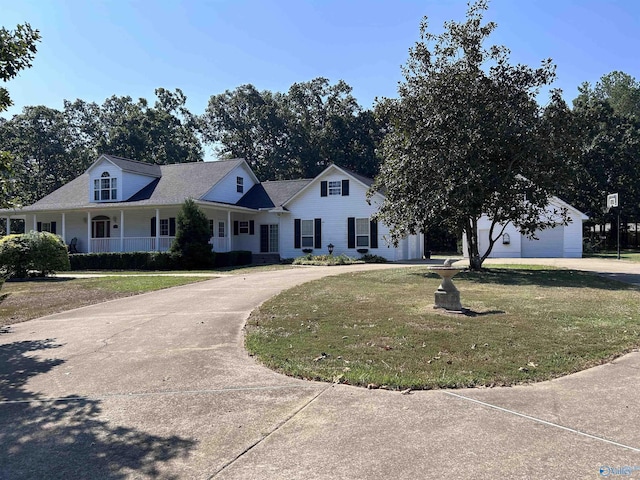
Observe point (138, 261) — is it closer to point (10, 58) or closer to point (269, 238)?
point (269, 238)

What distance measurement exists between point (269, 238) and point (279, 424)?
24.5 m

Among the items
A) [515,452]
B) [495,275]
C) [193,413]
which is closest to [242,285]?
[495,275]

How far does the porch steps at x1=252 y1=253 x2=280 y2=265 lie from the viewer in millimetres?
26047

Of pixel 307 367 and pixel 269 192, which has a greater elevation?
pixel 269 192

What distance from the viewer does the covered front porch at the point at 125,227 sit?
25250 mm

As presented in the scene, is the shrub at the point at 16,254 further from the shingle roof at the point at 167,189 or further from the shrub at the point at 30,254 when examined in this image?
the shingle roof at the point at 167,189

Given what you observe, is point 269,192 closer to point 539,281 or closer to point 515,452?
point 539,281

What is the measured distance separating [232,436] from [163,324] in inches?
197

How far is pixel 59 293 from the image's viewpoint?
13375mm

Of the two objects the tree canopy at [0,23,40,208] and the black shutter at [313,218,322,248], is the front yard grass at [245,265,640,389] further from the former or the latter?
the black shutter at [313,218,322,248]

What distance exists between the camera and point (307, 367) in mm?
5262

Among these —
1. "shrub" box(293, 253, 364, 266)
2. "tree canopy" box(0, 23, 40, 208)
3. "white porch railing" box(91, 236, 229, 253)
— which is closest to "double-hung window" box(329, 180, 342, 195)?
"shrub" box(293, 253, 364, 266)

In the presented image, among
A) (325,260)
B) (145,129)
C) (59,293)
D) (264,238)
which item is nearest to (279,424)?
(59,293)

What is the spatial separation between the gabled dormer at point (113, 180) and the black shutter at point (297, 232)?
9.74 meters
